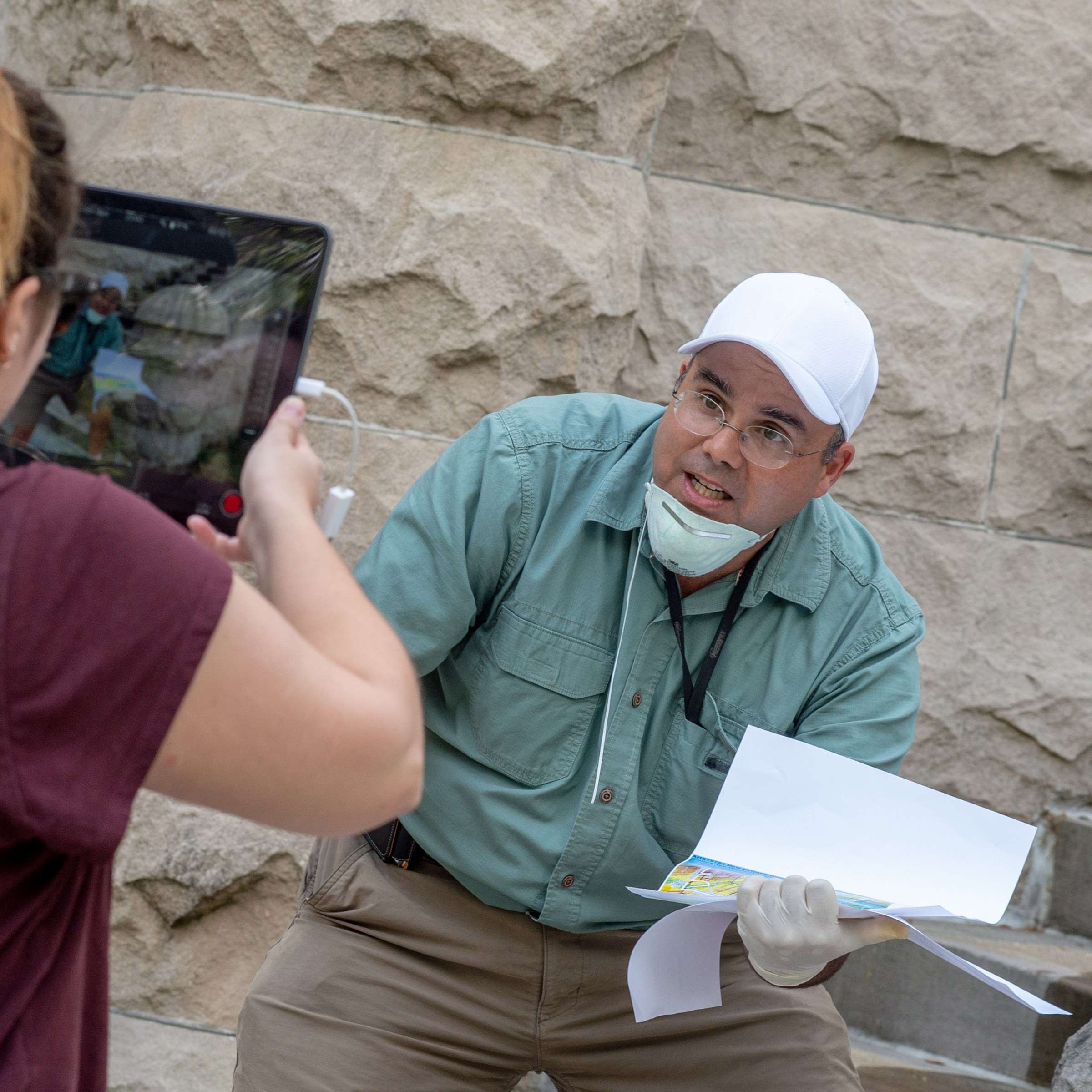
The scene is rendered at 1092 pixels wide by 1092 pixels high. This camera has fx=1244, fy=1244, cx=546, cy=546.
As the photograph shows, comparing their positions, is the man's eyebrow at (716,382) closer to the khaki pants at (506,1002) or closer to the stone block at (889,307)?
the khaki pants at (506,1002)

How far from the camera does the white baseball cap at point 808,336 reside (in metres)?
1.94

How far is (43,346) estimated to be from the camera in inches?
40.3

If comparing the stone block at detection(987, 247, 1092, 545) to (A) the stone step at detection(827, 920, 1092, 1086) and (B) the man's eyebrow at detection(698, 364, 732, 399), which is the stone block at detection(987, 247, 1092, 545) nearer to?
(A) the stone step at detection(827, 920, 1092, 1086)

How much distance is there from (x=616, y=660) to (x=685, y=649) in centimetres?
12

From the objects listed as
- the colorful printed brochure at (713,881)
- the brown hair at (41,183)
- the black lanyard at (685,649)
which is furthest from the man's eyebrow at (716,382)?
the brown hair at (41,183)

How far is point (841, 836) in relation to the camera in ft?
5.68

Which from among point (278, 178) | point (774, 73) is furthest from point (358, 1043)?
point (774, 73)

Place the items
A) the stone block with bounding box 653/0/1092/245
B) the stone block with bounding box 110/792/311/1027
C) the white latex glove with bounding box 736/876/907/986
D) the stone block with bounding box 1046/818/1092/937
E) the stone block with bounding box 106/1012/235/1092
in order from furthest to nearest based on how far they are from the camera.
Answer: the stone block with bounding box 653/0/1092/245
the stone block with bounding box 1046/818/1092/937
the stone block with bounding box 110/792/311/1027
the stone block with bounding box 106/1012/235/1092
the white latex glove with bounding box 736/876/907/986

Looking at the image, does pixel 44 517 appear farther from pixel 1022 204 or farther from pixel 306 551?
pixel 1022 204

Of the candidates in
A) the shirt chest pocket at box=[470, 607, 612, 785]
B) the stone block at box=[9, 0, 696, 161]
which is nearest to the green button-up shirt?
the shirt chest pocket at box=[470, 607, 612, 785]

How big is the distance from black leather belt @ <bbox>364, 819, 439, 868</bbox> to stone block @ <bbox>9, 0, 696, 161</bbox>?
1.70 metres

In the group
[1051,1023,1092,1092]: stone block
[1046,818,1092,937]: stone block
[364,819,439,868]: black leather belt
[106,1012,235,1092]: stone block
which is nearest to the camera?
[364,819,439,868]: black leather belt

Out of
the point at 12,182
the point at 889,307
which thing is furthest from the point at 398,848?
the point at 889,307

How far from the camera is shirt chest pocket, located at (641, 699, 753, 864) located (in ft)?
6.46
